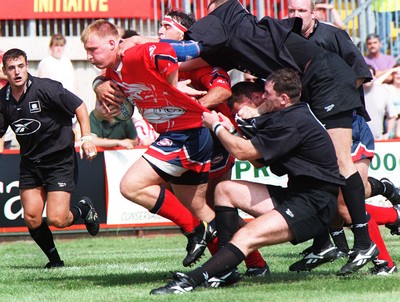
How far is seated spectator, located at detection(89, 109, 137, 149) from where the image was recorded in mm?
14039

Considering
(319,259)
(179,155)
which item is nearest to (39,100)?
(179,155)

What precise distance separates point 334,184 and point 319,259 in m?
1.18

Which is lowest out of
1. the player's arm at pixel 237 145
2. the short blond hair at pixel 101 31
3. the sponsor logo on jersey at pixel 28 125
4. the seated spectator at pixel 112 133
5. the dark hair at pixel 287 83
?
the seated spectator at pixel 112 133

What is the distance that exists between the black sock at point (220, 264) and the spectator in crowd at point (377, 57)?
936 cm

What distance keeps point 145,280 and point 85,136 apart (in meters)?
2.01

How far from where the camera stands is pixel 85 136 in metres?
9.86

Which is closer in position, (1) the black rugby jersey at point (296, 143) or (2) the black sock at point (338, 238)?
(1) the black rugby jersey at point (296, 143)

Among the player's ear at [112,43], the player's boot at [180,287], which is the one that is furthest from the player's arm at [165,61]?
the player's boot at [180,287]

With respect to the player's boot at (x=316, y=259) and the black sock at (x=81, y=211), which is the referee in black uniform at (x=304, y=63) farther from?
the black sock at (x=81, y=211)

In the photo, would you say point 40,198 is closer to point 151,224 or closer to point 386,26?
point 151,224

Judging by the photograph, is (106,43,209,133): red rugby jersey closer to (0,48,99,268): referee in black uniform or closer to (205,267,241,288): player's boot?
(205,267,241,288): player's boot

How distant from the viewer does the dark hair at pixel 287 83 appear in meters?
7.41

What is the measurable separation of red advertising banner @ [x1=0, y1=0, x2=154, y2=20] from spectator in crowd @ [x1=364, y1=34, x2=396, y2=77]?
3.56 metres

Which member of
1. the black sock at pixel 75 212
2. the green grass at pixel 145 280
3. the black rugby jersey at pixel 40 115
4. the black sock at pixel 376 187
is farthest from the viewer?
the black sock at pixel 75 212
